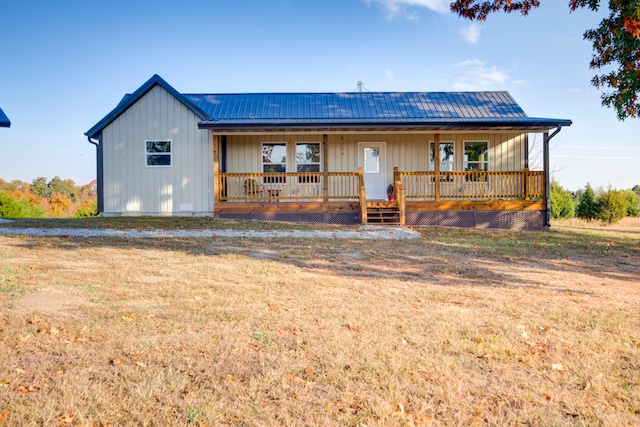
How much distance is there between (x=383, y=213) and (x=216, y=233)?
5.80 meters

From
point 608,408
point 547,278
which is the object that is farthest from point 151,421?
point 547,278

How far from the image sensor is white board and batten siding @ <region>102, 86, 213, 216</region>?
14.7 metres

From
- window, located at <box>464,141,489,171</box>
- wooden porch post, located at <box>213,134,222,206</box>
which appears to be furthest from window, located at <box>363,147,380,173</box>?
wooden porch post, located at <box>213,134,222,206</box>

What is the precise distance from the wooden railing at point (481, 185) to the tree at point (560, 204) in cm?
961

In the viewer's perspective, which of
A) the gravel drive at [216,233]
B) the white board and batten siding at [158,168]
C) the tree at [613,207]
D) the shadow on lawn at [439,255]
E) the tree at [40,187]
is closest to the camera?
the shadow on lawn at [439,255]

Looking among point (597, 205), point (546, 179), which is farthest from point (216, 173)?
point (597, 205)

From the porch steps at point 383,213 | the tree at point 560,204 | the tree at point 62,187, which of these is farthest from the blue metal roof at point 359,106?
the tree at point 62,187

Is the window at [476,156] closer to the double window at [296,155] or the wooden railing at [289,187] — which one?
the wooden railing at [289,187]

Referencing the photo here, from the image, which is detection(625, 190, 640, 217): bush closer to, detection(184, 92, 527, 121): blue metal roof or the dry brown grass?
detection(184, 92, 527, 121): blue metal roof

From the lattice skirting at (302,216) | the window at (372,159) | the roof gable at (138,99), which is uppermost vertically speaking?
the roof gable at (138,99)

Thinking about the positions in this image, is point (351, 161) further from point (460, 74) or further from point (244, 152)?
point (460, 74)

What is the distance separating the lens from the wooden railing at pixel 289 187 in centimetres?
1430

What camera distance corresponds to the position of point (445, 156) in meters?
16.1

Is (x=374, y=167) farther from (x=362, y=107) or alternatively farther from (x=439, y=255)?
(x=439, y=255)
